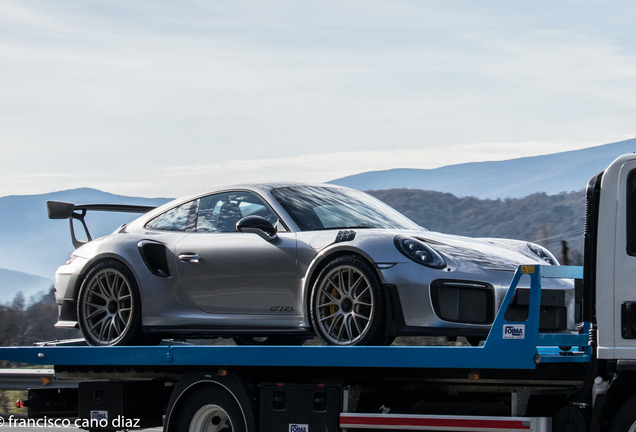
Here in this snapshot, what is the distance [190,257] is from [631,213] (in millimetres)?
3443

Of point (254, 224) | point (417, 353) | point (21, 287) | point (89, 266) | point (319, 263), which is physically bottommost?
point (21, 287)

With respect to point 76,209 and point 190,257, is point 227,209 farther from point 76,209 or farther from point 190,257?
point 76,209

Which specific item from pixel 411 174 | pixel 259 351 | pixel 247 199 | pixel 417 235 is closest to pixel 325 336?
pixel 259 351

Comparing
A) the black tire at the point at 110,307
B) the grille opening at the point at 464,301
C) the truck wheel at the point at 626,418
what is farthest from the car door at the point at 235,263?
the truck wheel at the point at 626,418

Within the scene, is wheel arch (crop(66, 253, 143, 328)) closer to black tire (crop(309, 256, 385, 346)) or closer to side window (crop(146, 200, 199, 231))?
side window (crop(146, 200, 199, 231))

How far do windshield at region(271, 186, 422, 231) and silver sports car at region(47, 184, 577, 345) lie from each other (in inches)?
0.5

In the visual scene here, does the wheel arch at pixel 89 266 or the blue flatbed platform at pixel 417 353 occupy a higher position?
the wheel arch at pixel 89 266

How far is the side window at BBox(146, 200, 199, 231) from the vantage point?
704 centimetres

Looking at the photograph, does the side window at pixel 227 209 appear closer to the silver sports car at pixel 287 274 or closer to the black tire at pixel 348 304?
the silver sports car at pixel 287 274

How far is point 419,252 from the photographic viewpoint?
18.9 ft

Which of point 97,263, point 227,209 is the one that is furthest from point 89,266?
point 227,209

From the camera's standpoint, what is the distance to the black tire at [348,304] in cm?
567

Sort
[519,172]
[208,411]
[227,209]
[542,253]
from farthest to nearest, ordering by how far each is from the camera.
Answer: [519,172] < [227,209] < [542,253] < [208,411]

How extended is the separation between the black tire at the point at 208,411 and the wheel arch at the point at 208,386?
0.09 feet
